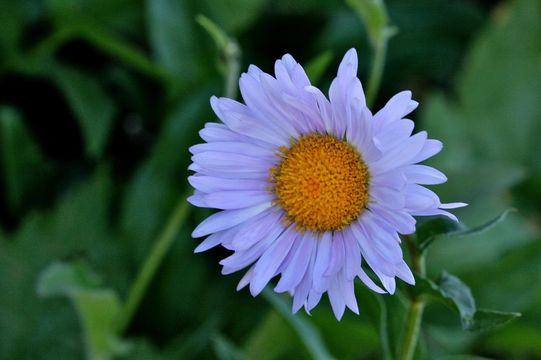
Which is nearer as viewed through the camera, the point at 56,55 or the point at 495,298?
the point at 495,298

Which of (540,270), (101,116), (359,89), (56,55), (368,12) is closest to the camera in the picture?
(359,89)

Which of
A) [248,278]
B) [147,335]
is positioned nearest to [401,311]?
[248,278]

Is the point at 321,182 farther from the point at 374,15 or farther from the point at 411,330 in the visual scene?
the point at 374,15

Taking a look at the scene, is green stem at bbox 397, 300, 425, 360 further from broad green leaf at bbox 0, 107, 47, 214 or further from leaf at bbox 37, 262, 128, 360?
broad green leaf at bbox 0, 107, 47, 214

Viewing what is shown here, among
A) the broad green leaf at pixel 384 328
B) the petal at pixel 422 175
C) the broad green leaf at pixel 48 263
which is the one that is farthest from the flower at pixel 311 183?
the broad green leaf at pixel 48 263

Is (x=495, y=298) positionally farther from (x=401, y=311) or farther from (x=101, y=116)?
(x=101, y=116)

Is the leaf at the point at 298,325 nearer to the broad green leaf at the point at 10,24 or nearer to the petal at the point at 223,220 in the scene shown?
the petal at the point at 223,220

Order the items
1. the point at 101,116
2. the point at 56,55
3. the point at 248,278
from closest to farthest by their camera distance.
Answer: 1. the point at 248,278
2. the point at 101,116
3. the point at 56,55

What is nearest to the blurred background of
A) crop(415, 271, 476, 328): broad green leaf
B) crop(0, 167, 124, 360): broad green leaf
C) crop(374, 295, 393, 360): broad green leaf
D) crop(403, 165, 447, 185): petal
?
crop(0, 167, 124, 360): broad green leaf
